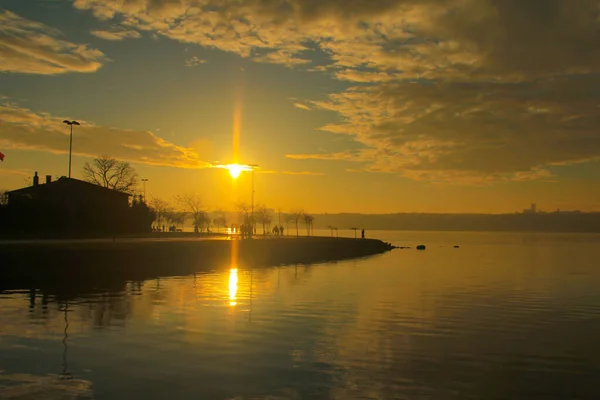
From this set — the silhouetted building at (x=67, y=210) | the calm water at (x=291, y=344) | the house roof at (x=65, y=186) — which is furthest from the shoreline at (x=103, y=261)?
the house roof at (x=65, y=186)

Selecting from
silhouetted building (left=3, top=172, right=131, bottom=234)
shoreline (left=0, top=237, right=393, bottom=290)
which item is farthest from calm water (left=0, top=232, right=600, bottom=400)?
silhouetted building (left=3, top=172, right=131, bottom=234)

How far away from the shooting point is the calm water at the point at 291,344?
50.9 ft

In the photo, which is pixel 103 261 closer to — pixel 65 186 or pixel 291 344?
pixel 291 344

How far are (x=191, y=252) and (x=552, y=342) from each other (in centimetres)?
5109

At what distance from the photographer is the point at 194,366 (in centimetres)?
1752

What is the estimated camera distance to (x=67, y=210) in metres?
85.3

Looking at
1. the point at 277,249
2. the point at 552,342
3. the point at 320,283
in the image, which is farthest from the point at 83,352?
the point at 277,249

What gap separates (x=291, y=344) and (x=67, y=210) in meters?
73.0

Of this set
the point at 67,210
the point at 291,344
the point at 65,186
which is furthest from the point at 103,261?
the point at 65,186

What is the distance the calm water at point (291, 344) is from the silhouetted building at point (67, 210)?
44.5 metres

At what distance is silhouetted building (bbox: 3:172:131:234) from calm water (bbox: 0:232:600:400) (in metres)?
44.5

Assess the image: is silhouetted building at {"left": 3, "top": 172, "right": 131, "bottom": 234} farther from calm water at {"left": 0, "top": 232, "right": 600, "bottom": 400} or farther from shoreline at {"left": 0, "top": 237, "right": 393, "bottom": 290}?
calm water at {"left": 0, "top": 232, "right": 600, "bottom": 400}

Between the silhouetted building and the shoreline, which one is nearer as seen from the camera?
the shoreline

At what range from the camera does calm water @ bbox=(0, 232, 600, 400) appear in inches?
611
